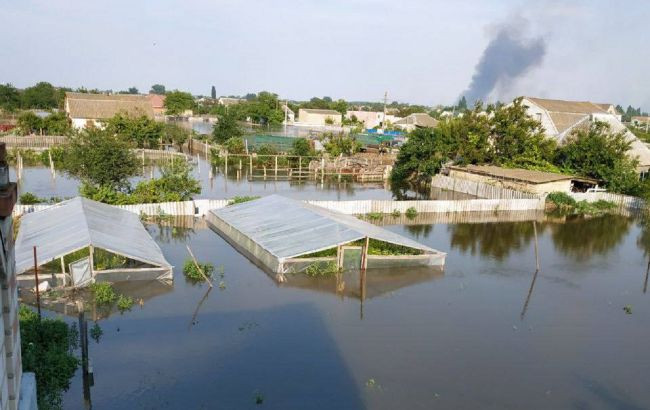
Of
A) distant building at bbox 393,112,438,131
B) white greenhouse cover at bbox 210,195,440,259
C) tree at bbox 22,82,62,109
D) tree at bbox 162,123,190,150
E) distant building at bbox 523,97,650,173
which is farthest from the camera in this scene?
tree at bbox 22,82,62,109

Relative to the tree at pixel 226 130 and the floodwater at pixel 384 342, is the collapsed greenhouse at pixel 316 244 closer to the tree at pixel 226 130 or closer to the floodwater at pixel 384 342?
the floodwater at pixel 384 342

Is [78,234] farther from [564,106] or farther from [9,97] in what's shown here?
[9,97]

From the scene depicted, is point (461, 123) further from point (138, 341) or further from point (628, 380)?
point (138, 341)

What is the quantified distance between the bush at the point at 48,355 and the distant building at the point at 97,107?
44008 mm

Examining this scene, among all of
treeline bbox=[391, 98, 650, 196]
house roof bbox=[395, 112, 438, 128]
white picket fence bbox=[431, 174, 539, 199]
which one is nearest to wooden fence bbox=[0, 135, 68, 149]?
treeline bbox=[391, 98, 650, 196]

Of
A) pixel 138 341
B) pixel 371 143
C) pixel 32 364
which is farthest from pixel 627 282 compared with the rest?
Answer: pixel 371 143

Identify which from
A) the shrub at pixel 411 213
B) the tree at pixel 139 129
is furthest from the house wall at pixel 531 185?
the tree at pixel 139 129

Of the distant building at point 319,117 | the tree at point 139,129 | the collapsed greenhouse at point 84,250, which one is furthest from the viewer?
the distant building at point 319,117

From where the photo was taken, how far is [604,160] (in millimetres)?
35281

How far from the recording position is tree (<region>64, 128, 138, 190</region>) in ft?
82.1

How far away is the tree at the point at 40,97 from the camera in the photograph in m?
85.6

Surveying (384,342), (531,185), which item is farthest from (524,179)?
(384,342)

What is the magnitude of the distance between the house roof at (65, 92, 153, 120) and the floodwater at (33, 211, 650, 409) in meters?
40.1

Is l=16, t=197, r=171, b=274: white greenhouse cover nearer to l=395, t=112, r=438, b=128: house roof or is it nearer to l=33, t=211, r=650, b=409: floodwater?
l=33, t=211, r=650, b=409: floodwater
